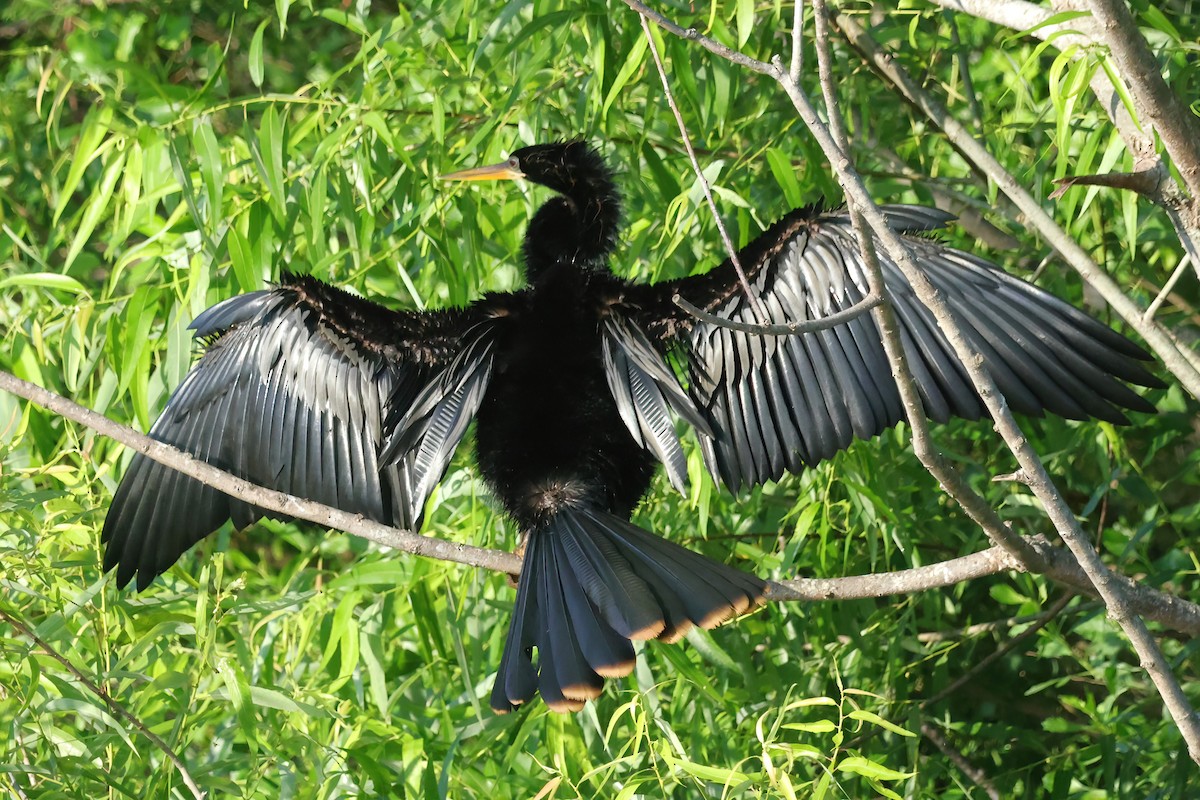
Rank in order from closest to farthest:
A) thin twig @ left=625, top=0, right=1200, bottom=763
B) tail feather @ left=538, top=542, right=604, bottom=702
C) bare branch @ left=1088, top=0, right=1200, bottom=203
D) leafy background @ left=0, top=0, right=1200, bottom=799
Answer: thin twig @ left=625, top=0, right=1200, bottom=763
bare branch @ left=1088, top=0, right=1200, bottom=203
tail feather @ left=538, top=542, right=604, bottom=702
leafy background @ left=0, top=0, right=1200, bottom=799

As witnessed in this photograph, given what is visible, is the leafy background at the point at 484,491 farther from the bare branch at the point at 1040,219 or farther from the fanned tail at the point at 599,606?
the fanned tail at the point at 599,606

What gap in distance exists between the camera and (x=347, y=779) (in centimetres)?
226

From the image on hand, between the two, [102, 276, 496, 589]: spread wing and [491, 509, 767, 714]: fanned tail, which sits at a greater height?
[102, 276, 496, 589]: spread wing

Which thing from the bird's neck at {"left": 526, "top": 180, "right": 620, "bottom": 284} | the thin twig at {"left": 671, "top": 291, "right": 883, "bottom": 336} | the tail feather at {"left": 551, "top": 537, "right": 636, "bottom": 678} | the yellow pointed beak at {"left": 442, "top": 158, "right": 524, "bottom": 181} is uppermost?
the yellow pointed beak at {"left": 442, "top": 158, "right": 524, "bottom": 181}

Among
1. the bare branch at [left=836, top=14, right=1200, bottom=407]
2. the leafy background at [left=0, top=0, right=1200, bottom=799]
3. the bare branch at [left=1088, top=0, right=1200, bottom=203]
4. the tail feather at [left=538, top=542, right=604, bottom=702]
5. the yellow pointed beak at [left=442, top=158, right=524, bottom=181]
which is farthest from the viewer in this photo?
the yellow pointed beak at [left=442, top=158, right=524, bottom=181]

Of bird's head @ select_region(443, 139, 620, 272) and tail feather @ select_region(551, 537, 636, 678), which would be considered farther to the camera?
bird's head @ select_region(443, 139, 620, 272)

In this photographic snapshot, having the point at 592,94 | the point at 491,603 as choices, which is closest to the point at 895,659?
the point at 491,603

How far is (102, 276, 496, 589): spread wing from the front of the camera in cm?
210

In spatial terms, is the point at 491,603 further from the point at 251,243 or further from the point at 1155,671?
the point at 1155,671

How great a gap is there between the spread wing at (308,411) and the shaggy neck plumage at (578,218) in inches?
11.0

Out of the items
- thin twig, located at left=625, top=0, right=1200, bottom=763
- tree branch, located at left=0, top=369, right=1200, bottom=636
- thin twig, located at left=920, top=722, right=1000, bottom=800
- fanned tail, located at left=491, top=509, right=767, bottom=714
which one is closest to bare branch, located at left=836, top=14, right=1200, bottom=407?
tree branch, located at left=0, top=369, right=1200, bottom=636

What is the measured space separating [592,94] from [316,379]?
688 mm

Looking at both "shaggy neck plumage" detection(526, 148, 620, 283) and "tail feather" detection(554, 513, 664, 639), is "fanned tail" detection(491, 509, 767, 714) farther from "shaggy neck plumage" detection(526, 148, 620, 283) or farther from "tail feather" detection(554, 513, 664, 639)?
"shaggy neck plumage" detection(526, 148, 620, 283)

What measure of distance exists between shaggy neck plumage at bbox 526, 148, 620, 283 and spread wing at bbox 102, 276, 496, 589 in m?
0.28
